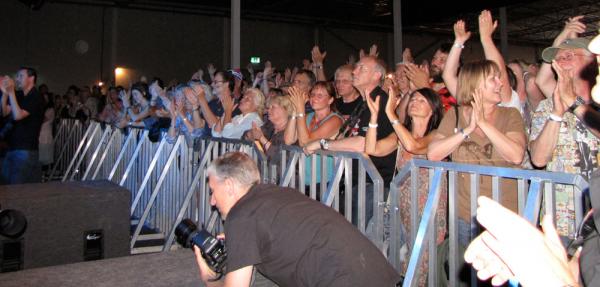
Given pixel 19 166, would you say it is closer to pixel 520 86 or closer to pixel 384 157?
pixel 384 157

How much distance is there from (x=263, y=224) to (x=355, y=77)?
2.15 m

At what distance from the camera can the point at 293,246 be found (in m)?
2.48

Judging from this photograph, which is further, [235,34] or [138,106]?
[235,34]

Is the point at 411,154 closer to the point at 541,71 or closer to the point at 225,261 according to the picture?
the point at 541,71

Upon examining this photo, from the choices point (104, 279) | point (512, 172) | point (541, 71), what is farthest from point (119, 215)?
point (541, 71)

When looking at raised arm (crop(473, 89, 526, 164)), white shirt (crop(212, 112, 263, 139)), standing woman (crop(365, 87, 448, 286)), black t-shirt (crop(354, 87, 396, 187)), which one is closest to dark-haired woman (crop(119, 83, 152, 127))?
white shirt (crop(212, 112, 263, 139))

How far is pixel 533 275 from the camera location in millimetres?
1058

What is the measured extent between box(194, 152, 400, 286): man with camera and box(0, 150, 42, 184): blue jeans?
4.68m

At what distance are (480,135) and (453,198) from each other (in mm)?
561

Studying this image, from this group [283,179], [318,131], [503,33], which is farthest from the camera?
[503,33]

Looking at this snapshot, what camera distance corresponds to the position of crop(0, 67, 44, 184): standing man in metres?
6.19

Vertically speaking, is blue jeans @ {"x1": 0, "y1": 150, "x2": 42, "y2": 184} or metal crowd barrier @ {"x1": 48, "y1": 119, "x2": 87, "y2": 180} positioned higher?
metal crowd barrier @ {"x1": 48, "y1": 119, "x2": 87, "y2": 180}

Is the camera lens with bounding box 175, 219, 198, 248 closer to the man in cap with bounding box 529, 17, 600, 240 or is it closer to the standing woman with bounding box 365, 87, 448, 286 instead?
the standing woman with bounding box 365, 87, 448, 286

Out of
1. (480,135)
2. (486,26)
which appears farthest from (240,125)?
(480,135)
